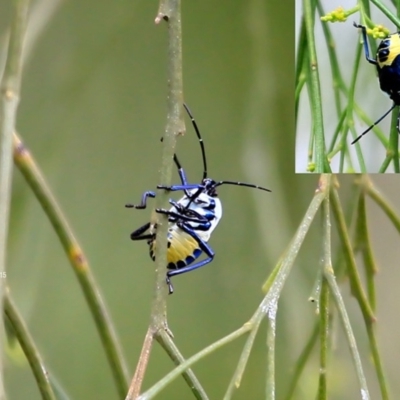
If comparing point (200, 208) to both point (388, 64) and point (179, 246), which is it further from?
point (388, 64)

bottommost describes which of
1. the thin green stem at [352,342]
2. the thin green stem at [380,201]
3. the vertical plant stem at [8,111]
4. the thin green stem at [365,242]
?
the thin green stem at [352,342]

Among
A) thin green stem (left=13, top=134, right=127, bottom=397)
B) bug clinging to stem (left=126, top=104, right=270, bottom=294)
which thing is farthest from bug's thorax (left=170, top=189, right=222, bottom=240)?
thin green stem (left=13, top=134, right=127, bottom=397)

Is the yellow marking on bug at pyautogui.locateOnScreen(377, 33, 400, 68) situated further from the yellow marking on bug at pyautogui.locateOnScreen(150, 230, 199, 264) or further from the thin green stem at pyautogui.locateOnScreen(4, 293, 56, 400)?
the thin green stem at pyautogui.locateOnScreen(4, 293, 56, 400)

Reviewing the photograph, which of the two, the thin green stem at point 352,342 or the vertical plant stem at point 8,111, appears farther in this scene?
the thin green stem at point 352,342

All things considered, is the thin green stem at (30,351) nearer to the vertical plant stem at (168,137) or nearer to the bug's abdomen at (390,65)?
the vertical plant stem at (168,137)

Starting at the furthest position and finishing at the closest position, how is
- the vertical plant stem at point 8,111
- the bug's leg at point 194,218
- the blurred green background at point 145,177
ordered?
the blurred green background at point 145,177
the bug's leg at point 194,218
the vertical plant stem at point 8,111

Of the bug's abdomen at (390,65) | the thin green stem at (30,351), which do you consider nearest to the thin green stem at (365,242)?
the bug's abdomen at (390,65)

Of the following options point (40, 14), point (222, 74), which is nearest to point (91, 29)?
point (40, 14)

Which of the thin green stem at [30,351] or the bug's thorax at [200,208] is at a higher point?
the bug's thorax at [200,208]
